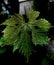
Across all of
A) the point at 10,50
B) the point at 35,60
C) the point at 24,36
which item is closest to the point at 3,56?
the point at 10,50

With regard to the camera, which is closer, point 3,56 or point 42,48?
point 42,48

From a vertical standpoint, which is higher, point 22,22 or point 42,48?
point 22,22

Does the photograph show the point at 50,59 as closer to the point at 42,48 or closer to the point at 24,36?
the point at 42,48

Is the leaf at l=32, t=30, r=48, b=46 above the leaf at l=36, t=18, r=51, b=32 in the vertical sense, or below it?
below

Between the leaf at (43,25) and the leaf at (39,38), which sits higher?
the leaf at (43,25)

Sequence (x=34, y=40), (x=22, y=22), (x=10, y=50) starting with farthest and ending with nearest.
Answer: (x=10, y=50), (x=22, y=22), (x=34, y=40)
